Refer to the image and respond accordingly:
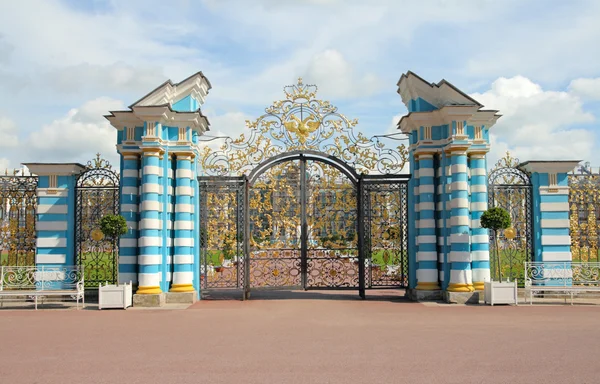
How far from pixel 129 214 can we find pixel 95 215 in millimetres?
1423

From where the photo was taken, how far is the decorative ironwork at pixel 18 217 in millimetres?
15883

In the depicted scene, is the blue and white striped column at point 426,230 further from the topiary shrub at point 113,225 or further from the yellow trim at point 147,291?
the topiary shrub at point 113,225

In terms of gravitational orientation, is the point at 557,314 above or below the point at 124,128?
below

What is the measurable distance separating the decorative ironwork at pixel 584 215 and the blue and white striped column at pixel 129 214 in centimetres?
1184

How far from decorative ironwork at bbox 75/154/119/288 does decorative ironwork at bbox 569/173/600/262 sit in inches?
495

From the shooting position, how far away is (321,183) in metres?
16.2

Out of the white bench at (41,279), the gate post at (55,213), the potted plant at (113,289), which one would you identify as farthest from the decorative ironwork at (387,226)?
the gate post at (55,213)

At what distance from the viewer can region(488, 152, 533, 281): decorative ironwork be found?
52.2ft

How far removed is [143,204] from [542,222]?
10.6 m

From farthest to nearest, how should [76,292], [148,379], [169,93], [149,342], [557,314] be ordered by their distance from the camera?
[169,93] < [76,292] < [557,314] < [149,342] < [148,379]

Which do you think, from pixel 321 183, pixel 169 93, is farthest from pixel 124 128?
pixel 321 183

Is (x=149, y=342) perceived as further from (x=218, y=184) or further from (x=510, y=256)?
(x=510, y=256)

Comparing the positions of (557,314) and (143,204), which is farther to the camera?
(143,204)

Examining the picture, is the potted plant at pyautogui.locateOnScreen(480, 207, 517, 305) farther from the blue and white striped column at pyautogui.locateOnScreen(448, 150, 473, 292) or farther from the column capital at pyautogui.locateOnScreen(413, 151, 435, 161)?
the column capital at pyautogui.locateOnScreen(413, 151, 435, 161)
